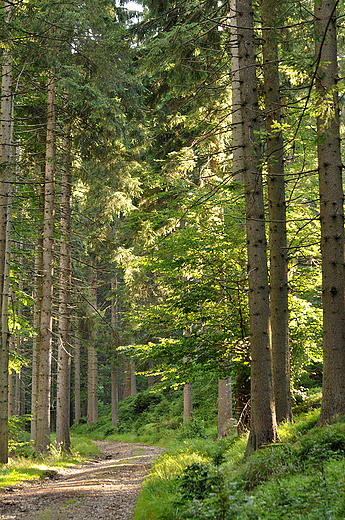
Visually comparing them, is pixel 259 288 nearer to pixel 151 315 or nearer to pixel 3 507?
pixel 151 315

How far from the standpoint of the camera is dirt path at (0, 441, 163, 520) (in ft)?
20.8

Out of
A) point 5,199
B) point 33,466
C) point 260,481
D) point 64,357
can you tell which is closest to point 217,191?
point 260,481

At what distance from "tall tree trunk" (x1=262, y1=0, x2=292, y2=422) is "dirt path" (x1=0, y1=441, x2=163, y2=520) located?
3234mm

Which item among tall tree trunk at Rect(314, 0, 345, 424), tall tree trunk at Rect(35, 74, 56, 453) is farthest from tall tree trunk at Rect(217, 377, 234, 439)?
tall tree trunk at Rect(314, 0, 345, 424)

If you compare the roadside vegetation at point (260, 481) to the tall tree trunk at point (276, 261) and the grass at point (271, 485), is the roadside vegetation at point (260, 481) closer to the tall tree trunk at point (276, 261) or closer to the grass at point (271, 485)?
the grass at point (271, 485)

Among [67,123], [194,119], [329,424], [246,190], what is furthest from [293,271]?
[67,123]

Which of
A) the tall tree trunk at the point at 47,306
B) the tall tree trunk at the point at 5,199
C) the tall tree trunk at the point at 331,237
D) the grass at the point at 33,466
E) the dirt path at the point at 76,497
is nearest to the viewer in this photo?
the tall tree trunk at the point at 331,237

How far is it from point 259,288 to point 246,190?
166 cm

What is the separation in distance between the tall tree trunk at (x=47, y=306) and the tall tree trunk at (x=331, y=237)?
311 inches

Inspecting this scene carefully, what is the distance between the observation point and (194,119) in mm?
12297

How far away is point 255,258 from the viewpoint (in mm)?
6820

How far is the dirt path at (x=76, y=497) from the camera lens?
6.35m

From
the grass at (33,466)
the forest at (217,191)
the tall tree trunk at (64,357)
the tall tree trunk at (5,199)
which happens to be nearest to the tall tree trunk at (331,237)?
the forest at (217,191)

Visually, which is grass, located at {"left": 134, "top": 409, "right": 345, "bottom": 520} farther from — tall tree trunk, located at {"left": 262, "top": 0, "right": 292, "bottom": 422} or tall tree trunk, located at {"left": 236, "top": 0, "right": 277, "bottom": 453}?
tall tree trunk, located at {"left": 262, "top": 0, "right": 292, "bottom": 422}
